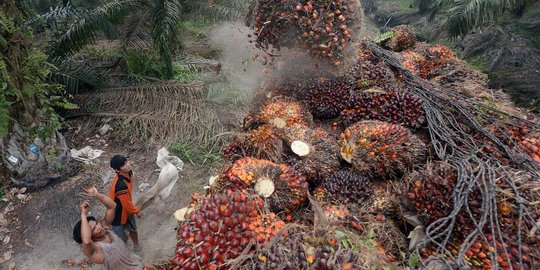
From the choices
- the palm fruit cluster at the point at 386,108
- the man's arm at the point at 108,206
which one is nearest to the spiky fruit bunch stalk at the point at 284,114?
the palm fruit cluster at the point at 386,108

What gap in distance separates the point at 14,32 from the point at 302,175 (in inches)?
152

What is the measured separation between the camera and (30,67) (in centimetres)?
410

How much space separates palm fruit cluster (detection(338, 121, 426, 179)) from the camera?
10.2ft

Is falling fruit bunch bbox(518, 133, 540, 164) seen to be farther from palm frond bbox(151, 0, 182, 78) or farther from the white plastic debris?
the white plastic debris

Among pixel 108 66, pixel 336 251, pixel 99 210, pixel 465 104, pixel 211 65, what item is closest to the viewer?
pixel 336 251

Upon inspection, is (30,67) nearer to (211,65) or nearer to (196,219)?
(196,219)

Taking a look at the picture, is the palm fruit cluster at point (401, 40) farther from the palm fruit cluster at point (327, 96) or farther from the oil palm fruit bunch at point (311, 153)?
the oil palm fruit bunch at point (311, 153)

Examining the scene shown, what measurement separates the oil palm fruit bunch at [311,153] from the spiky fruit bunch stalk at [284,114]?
0.35 metres

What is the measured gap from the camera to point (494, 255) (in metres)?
1.91

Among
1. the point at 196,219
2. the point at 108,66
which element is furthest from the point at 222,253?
the point at 108,66

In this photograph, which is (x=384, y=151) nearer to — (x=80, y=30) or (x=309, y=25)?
(x=309, y=25)

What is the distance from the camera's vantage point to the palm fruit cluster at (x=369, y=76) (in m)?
4.09

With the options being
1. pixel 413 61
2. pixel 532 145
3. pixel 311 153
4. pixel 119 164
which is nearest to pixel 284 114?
pixel 311 153

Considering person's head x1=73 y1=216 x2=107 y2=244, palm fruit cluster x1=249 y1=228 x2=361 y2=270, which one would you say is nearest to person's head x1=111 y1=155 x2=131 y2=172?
person's head x1=73 y1=216 x2=107 y2=244
